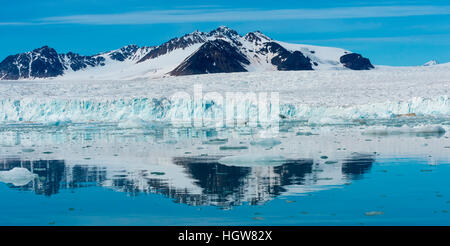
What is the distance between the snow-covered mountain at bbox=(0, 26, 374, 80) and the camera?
108 meters

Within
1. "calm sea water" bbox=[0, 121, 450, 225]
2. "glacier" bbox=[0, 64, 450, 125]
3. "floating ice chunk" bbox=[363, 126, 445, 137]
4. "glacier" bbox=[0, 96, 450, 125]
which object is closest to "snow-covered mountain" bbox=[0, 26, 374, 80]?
"glacier" bbox=[0, 64, 450, 125]

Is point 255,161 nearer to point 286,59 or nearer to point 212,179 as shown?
point 212,179

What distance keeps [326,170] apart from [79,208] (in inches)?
121

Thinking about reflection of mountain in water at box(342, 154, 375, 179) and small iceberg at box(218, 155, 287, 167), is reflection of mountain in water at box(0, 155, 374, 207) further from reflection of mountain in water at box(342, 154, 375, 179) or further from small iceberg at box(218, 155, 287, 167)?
small iceberg at box(218, 155, 287, 167)

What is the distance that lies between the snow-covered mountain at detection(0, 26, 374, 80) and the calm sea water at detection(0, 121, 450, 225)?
91560mm

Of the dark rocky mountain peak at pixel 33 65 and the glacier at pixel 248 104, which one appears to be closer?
the glacier at pixel 248 104

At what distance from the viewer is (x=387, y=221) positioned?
3.63 m

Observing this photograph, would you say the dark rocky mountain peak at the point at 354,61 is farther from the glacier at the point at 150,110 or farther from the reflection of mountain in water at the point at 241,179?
the reflection of mountain in water at the point at 241,179

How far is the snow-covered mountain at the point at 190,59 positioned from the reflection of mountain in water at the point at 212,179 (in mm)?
92105

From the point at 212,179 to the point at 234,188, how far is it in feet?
2.03

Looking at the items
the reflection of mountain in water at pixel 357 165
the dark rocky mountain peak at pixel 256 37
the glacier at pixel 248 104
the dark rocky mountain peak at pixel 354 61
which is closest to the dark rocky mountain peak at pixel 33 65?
the dark rocky mountain peak at pixel 256 37

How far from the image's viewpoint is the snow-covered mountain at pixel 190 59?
108 meters
